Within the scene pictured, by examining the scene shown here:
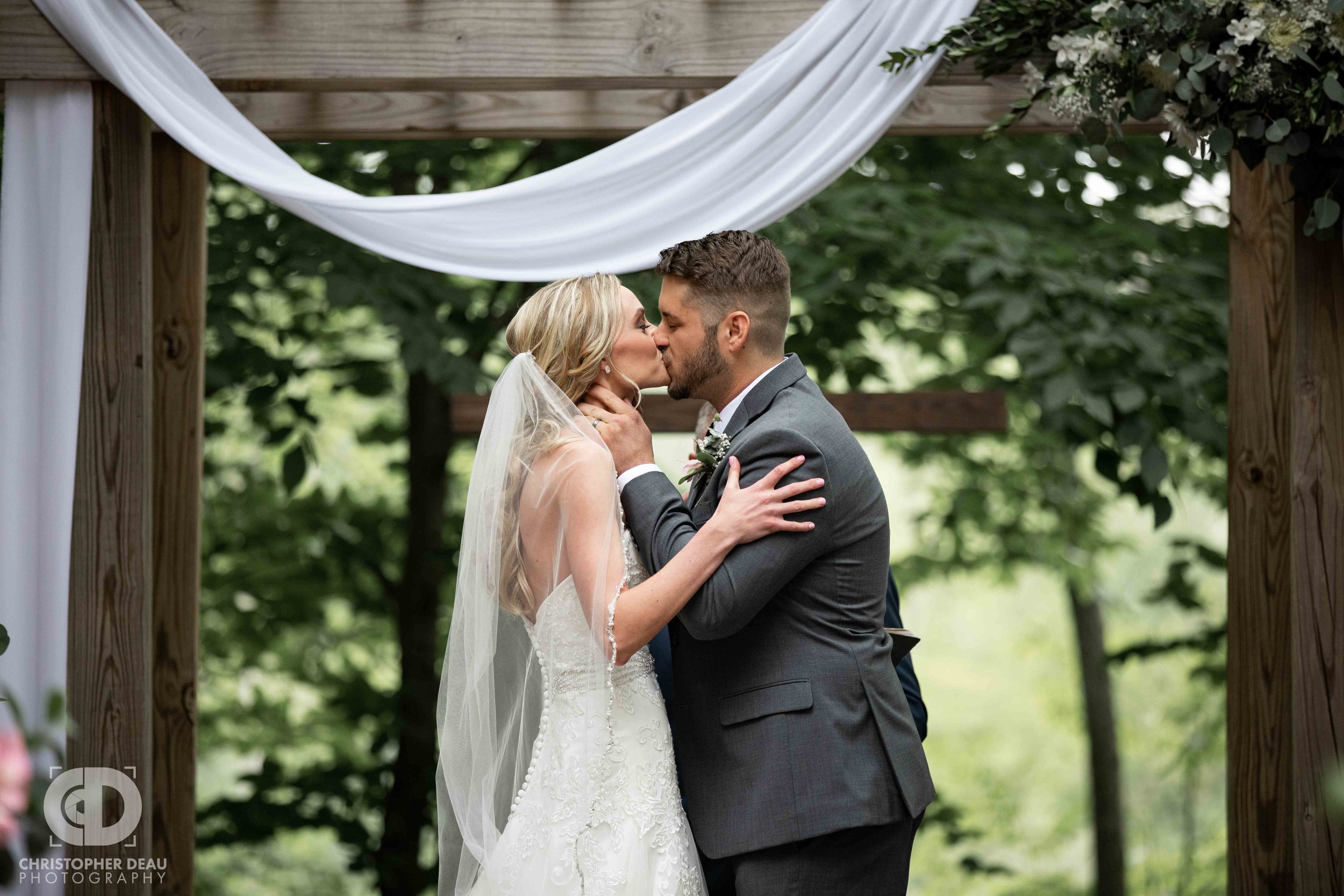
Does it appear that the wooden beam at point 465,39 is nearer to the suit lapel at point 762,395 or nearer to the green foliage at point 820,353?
the suit lapel at point 762,395

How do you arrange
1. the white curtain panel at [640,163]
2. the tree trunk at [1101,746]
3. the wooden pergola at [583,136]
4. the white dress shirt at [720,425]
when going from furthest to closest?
the tree trunk at [1101,746] → the white curtain panel at [640,163] → the wooden pergola at [583,136] → the white dress shirt at [720,425]

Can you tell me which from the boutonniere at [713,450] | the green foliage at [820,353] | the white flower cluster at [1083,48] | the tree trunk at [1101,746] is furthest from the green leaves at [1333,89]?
the tree trunk at [1101,746]

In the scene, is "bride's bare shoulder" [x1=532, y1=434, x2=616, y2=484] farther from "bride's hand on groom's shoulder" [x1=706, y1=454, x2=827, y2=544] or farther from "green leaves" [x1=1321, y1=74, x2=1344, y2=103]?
"green leaves" [x1=1321, y1=74, x2=1344, y2=103]

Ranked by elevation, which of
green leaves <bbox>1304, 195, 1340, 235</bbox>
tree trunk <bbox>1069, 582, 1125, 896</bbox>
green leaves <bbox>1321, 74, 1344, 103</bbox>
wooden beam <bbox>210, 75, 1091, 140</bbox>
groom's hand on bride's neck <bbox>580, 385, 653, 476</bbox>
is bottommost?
tree trunk <bbox>1069, 582, 1125, 896</bbox>

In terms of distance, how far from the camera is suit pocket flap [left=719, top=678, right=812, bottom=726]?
2.51 meters

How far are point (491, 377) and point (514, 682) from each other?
2.62 metres

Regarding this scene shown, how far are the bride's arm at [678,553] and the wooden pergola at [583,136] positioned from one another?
1.33 meters

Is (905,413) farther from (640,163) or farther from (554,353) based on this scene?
(554,353)

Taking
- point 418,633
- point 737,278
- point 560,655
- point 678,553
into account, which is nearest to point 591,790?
point 560,655

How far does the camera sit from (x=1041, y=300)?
452cm

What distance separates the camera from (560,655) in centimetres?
269

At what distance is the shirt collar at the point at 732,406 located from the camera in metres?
2.74

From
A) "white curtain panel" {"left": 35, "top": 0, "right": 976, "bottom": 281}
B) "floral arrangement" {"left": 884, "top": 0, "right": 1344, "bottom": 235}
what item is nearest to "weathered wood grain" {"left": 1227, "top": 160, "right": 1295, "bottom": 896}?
"floral arrangement" {"left": 884, "top": 0, "right": 1344, "bottom": 235}

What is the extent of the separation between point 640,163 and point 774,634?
141cm
